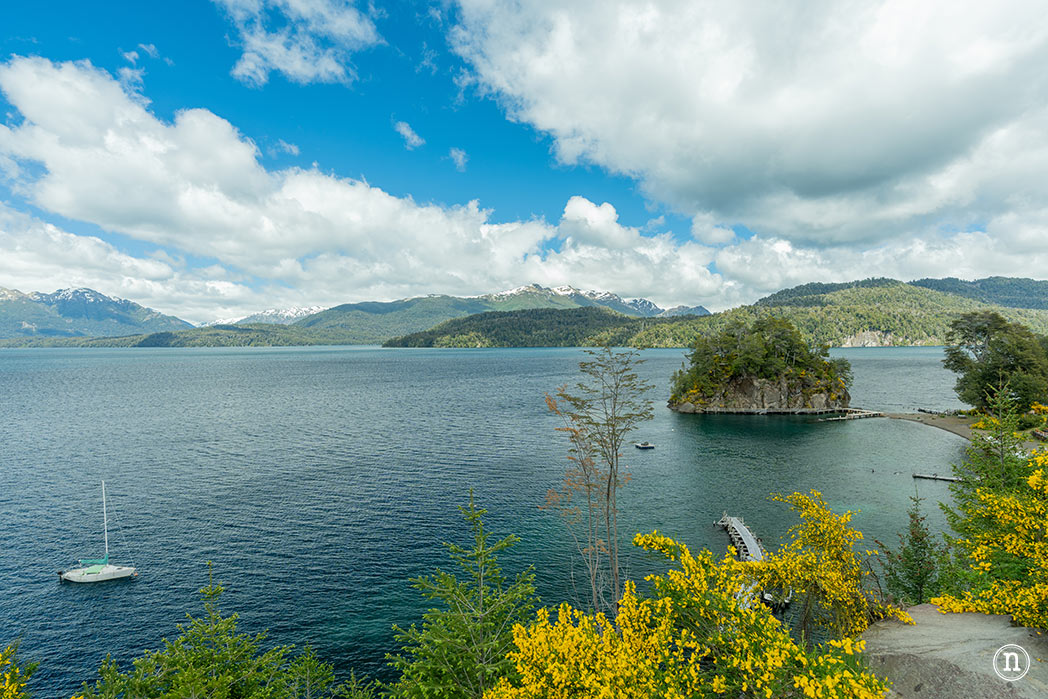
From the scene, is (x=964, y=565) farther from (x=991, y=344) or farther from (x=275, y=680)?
(x=991, y=344)

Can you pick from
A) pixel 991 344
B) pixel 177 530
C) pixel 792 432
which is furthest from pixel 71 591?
pixel 991 344

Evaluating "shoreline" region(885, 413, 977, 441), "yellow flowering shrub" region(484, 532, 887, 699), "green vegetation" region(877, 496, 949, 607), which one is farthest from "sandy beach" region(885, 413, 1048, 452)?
"yellow flowering shrub" region(484, 532, 887, 699)

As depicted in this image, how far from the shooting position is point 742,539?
46.6 m

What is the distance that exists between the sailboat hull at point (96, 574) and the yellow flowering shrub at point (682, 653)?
44222 mm

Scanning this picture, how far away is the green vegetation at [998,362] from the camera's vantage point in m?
91.4

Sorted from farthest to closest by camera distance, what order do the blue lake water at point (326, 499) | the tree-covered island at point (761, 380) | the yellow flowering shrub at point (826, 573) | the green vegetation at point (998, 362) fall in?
the tree-covered island at point (761, 380) → the green vegetation at point (998, 362) → the blue lake water at point (326, 499) → the yellow flowering shrub at point (826, 573)

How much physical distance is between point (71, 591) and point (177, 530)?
10890mm

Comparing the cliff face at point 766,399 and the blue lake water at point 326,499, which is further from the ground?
the cliff face at point 766,399

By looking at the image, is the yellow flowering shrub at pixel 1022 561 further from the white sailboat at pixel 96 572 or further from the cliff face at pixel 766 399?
the cliff face at pixel 766 399

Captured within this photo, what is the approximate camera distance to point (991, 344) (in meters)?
106

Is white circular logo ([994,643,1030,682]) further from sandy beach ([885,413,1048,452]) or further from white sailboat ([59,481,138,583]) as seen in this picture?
sandy beach ([885,413,1048,452])

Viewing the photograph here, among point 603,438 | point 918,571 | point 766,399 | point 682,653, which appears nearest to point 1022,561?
point 918,571

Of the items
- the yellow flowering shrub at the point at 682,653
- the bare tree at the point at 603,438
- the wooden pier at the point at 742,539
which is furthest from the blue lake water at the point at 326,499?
the yellow flowering shrub at the point at 682,653

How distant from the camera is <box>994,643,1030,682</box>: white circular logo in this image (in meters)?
14.8
